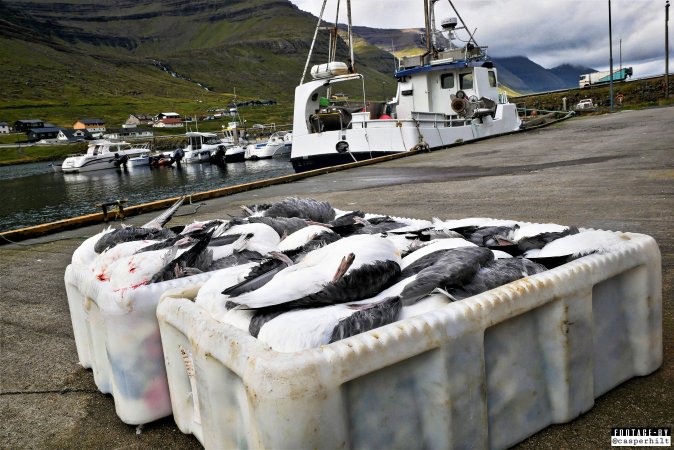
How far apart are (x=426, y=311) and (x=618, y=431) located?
0.94 meters

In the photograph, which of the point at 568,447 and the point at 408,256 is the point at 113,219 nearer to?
the point at 408,256

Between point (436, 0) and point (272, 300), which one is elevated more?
point (436, 0)

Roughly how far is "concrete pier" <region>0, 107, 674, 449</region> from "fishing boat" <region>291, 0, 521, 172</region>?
481 centimetres

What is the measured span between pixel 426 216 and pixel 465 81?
19035 millimetres

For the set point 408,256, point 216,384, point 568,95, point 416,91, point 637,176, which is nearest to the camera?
point 216,384

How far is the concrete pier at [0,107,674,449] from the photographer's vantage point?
2.36 metres

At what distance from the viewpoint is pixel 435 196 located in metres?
8.68

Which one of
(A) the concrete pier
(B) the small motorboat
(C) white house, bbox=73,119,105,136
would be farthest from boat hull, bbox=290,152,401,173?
(C) white house, bbox=73,119,105,136

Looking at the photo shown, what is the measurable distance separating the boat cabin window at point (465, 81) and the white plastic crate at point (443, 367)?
23.1m

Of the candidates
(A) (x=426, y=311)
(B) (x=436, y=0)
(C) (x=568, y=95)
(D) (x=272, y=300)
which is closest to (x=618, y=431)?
(A) (x=426, y=311)

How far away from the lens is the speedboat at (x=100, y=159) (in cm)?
6347

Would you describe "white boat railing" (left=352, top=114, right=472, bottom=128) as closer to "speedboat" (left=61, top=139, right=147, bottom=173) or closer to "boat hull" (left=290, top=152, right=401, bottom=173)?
"boat hull" (left=290, top=152, right=401, bottom=173)

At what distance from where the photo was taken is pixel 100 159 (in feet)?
213

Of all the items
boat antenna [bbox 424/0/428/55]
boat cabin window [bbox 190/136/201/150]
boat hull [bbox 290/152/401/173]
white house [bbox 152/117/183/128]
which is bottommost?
boat hull [bbox 290/152/401/173]
